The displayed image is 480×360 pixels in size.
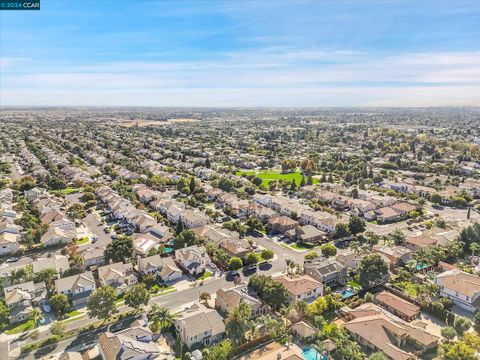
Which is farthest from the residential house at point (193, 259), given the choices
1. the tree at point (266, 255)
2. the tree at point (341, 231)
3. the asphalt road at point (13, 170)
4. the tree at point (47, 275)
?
the asphalt road at point (13, 170)

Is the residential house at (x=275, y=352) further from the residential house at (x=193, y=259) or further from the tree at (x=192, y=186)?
the tree at (x=192, y=186)

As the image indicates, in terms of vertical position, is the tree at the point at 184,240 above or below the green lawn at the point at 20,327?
above

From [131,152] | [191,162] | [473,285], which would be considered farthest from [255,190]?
[131,152]

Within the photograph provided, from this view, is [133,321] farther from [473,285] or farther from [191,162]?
[191,162]

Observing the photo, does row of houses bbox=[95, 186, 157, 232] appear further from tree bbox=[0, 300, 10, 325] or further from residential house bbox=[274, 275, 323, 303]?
residential house bbox=[274, 275, 323, 303]

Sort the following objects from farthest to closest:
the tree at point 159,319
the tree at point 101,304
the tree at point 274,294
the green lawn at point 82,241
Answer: the green lawn at point 82,241
the tree at point 274,294
the tree at point 101,304
the tree at point 159,319

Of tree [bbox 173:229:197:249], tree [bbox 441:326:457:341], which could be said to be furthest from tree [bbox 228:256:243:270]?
tree [bbox 441:326:457:341]
